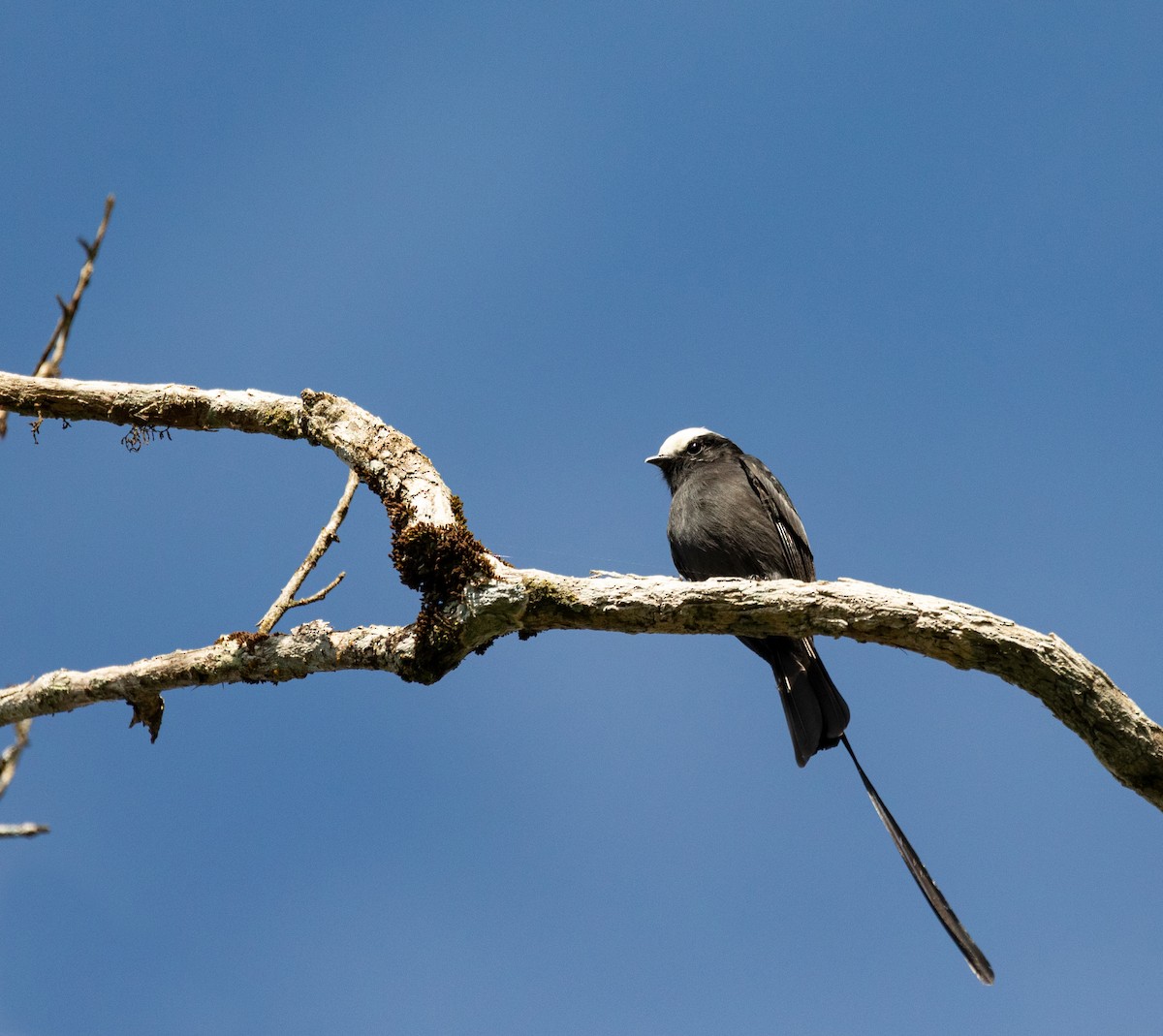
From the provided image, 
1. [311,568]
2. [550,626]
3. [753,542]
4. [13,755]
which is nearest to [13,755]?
[13,755]

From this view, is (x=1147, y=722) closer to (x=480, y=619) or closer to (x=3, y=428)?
(x=480, y=619)

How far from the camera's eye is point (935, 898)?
→ 356 centimetres

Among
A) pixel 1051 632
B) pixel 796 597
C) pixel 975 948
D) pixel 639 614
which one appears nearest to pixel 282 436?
pixel 639 614

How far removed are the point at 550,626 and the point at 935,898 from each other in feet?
5.18

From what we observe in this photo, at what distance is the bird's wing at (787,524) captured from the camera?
17.1 ft

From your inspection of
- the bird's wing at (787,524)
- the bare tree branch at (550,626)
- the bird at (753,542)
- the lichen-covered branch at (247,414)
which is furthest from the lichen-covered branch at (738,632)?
the bird's wing at (787,524)

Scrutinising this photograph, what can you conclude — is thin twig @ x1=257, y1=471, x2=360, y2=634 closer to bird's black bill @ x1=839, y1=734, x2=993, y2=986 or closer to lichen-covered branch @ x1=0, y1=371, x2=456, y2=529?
lichen-covered branch @ x1=0, y1=371, x2=456, y2=529

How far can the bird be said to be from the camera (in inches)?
184

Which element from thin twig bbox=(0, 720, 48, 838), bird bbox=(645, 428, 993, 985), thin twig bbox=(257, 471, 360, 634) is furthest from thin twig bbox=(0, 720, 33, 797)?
bird bbox=(645, 428, 993, 985)

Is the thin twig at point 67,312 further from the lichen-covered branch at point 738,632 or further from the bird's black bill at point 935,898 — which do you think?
the bird's black bill at point 935,898

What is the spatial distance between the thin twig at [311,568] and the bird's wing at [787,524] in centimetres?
215

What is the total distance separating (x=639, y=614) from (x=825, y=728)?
1667mm

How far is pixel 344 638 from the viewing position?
11.4 ft

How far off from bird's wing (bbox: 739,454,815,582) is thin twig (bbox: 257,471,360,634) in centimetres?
215
